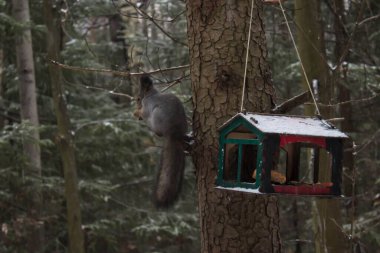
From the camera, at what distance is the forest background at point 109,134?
7.33 m

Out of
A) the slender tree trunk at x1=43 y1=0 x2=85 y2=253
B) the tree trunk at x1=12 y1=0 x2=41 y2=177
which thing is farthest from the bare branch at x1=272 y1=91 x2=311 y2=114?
the tree trunk at x1=12 y1=0 x2=41 y2=177

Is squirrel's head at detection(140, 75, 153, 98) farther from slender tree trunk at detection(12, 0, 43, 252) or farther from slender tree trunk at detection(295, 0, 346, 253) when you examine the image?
slender tree trunk at detection(12, 0, 43, 252)

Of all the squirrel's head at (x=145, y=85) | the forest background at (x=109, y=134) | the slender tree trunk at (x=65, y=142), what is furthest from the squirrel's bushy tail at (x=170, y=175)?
the slender tree trunk at (x=65, y=142)

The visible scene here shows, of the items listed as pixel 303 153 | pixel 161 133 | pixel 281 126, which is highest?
pixel 281 126

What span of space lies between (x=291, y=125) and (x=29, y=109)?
239 inches

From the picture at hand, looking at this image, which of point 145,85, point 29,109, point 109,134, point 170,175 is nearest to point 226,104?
point 170,175

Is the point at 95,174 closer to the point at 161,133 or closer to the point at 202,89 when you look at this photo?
the point at 161,133

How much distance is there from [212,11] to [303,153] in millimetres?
6142

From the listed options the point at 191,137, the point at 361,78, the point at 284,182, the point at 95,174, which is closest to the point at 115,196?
Result: the point at 95,174

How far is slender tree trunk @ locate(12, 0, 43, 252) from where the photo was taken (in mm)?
7484

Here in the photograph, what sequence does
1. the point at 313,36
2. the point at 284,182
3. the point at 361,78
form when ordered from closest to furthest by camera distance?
the point at 284,182, the point at 313,36, the point at 361,78

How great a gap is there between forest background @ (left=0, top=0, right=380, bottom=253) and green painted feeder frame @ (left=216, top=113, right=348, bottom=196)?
3872 mm

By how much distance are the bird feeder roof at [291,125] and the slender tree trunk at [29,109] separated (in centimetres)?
512

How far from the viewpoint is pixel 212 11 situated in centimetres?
322
